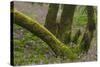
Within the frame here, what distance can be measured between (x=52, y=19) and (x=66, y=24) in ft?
0.62

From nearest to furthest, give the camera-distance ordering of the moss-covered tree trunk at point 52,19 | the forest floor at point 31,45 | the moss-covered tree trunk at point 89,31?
1. the forest floor at point 31,45
2. the moss-covered tree trunk at point 52,19
3. the moss-covered tree trunk at point 89,31

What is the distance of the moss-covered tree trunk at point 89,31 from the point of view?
2.57 meters

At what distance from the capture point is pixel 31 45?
Answer: 7.64 feet

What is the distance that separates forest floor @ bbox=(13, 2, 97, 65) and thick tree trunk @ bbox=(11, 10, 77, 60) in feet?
0.14

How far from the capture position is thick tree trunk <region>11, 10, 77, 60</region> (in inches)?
89.9

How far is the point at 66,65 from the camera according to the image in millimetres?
2473

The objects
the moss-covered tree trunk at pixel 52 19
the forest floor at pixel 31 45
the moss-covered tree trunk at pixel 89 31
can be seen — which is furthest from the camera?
the moss-covered tree trunk at pixel 89 31

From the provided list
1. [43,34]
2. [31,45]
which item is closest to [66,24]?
[43,34]

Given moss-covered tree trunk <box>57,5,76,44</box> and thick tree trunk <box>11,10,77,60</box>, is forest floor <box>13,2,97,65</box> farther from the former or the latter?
moss-covered tree trunk <box>57,5,76,44</box>

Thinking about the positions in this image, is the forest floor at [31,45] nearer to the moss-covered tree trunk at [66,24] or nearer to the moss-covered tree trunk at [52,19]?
the moss-covered tree trunk at [52,19]

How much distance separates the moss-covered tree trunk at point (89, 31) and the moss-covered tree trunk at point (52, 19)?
42 cm

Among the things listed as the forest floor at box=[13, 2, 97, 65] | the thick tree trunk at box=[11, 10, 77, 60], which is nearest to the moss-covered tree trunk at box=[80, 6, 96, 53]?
the thick tree trunk at box=[11, 10, 77, 60]

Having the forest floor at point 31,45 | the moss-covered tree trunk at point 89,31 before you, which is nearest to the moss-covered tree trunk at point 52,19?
the forest floor at point 31,45

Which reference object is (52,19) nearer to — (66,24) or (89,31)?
(66,24)
